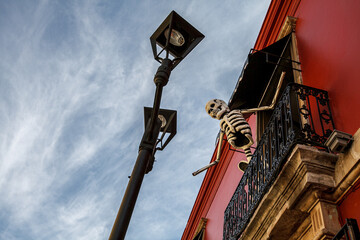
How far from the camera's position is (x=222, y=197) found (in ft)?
30.8

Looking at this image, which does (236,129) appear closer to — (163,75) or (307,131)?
(307,131)

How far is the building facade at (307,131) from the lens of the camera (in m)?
3.59

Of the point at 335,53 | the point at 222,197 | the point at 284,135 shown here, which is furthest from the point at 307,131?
the point at 222,197

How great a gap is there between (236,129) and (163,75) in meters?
3.05

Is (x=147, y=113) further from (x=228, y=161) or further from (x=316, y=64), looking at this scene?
(x=228, y=161)

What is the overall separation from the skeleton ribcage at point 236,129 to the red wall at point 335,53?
144 cm

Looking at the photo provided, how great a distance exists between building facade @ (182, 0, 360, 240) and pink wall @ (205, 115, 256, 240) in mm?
1896

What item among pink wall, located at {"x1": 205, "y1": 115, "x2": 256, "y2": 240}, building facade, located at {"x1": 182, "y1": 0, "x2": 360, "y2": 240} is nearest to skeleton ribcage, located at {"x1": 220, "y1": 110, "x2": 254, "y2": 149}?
building facade, located at {"x1": 182, "y1": 0, "x2": 360, "y2": 240}

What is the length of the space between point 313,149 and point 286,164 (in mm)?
302


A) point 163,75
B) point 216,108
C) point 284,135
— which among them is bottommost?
point 163,75

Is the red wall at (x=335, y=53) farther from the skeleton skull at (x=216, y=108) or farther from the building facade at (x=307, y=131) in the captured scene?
the skeleton skull at (x=216, y=108)

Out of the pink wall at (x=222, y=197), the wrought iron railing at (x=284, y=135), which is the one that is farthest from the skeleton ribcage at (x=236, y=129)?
the pink wall at (x=222, y=197)

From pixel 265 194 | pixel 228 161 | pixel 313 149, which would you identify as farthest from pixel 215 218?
pixel 313 149

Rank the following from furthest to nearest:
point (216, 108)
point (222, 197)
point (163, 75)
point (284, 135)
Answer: point (222, 197), point (216, 108), point (284, 135), point (163, 75)
